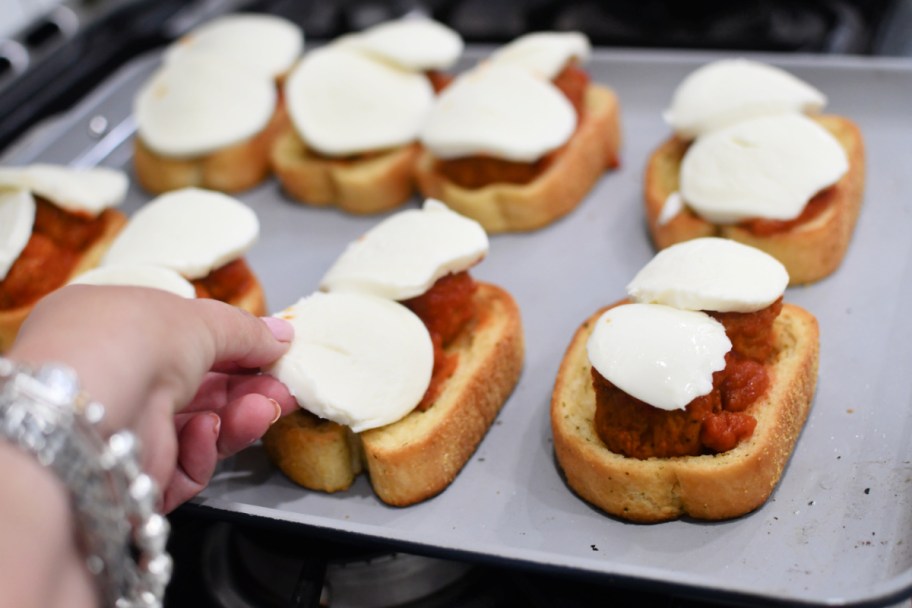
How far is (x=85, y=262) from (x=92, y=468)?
164cm

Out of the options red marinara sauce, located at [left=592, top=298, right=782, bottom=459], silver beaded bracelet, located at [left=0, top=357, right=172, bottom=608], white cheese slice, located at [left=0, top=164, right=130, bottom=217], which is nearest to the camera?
silver beaded bracelet, located at [left=0, top=357, right=172, bottom=608]

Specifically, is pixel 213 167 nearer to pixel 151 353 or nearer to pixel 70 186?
pixel 70 186

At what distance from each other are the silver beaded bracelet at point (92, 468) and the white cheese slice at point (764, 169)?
1559mm

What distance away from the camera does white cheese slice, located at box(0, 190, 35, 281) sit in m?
A: 2.38

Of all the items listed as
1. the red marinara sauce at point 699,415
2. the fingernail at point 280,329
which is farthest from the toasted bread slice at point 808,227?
the fingernail at point 280,329

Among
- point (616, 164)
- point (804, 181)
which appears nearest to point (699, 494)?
point (804, 181)

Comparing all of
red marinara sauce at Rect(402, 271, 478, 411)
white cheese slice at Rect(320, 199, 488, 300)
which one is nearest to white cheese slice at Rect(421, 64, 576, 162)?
white cheese slice at Rect(320, 199, 488, 300)

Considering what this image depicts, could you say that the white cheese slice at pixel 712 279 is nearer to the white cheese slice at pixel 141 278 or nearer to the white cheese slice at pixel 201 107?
the white cheese slice at pixel 141 278

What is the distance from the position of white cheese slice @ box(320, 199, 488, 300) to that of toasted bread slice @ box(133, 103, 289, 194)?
3.07 ft

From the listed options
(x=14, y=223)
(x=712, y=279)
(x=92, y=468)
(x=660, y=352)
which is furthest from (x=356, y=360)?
(x=14, y=223)

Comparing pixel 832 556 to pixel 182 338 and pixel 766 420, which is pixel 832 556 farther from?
pixel 182 338

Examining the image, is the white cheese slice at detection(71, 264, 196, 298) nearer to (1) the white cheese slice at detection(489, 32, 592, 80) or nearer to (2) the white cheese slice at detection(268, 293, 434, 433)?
(2) the white cheese slice at detection(268, 293, 434, 433)

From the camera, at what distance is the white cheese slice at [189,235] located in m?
2.26

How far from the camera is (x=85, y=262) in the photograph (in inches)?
103
